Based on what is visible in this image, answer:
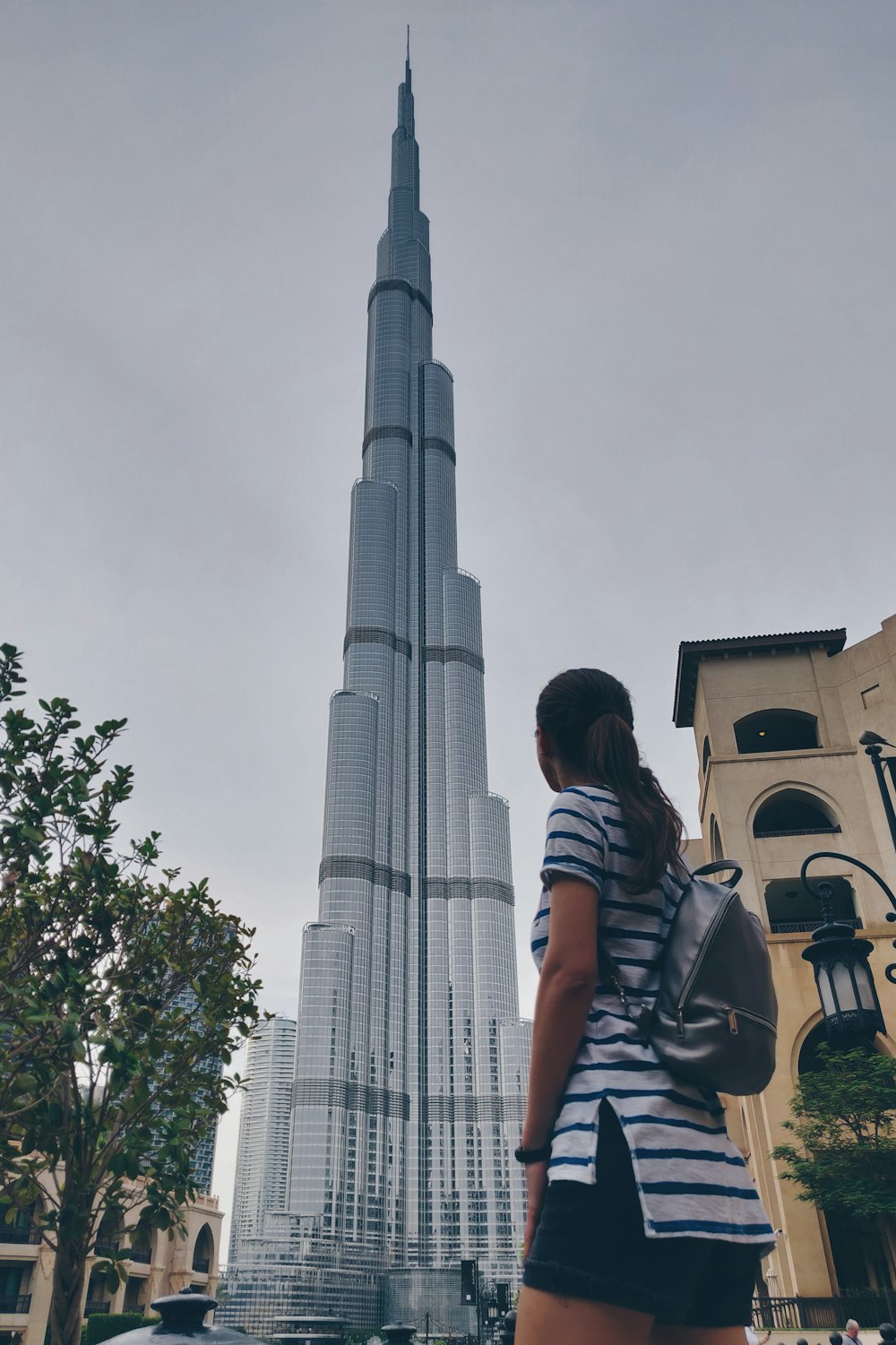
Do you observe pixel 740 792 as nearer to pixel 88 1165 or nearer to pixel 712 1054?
pixel 88 1165

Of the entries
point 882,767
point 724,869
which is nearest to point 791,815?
point 882,767

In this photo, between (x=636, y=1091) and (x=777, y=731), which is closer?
(x=636, y=1091)

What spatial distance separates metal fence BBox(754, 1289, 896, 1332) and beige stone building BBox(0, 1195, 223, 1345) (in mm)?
15344

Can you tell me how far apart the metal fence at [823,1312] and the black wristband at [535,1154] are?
897 inches

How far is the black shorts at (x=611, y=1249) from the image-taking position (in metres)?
1.74

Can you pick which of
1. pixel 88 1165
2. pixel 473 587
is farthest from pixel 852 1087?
pixel 473 587

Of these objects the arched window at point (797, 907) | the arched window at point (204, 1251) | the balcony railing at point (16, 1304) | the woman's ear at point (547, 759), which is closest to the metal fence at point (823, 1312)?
the arched window at point (797, 907)

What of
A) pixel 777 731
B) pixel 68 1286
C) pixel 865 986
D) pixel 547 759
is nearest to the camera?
pixel 547 759

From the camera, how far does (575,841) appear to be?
82.9 inches

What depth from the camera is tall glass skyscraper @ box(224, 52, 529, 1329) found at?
102 m

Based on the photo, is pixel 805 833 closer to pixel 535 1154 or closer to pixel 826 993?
pixel 826 993

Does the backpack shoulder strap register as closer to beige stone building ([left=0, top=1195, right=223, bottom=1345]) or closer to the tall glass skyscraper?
beige stone building ([left=0, top=1195, right=223, bottom=1345])

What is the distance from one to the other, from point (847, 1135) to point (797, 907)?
9.15m

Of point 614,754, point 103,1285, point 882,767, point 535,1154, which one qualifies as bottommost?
point 103,1285
